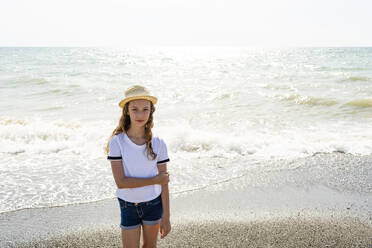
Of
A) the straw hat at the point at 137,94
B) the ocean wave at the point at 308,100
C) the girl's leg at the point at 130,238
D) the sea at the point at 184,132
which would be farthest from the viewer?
the ocean wave at the point at 308,100

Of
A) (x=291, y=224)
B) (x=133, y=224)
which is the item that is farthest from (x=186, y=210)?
(x=133, y=224)

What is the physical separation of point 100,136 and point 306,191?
5864mm

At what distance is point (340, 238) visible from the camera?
3482 mm

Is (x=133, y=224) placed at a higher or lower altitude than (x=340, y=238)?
higher

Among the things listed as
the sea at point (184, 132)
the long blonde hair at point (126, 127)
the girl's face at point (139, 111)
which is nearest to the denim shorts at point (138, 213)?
the long blonde hair at point (126, 127)

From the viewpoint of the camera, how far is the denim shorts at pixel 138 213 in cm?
228

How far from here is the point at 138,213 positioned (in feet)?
7.50

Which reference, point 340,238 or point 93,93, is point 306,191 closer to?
point 340,238

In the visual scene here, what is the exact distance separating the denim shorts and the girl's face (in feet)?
1.92

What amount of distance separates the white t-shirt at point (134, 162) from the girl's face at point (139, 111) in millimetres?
135

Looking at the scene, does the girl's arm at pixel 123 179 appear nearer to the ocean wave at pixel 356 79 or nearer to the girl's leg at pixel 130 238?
the girl's leg at pixel 130 238

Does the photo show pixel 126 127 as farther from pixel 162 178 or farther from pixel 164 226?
pixel 164 226

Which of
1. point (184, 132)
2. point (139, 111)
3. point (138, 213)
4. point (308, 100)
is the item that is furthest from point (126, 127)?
point (308, 100)

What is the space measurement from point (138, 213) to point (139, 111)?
2.46 ft
